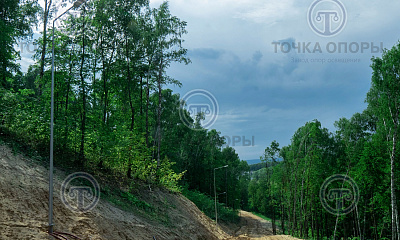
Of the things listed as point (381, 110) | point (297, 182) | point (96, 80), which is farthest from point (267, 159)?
point (96, 80)

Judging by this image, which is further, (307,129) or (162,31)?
(307,129)

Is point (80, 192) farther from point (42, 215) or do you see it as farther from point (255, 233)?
point (255, 233)

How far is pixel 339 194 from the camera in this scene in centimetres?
3669

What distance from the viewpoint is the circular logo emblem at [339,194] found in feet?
110

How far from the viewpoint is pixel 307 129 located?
1569 inches

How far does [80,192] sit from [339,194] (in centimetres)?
3355

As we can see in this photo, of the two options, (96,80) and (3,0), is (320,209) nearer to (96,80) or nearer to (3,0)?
(96,80)

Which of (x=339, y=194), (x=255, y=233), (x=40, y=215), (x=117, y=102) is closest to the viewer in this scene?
(x=40, y=215)

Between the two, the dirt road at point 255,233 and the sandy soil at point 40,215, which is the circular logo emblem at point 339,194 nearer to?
the dirt road at point 255,233

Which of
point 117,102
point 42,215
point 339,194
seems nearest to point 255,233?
point 339,194

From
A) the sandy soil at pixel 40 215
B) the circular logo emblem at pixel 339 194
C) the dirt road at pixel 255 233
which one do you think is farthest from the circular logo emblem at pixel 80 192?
the circular logo emblem at pixel 339 194

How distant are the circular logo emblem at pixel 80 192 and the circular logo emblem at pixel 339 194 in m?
28.0

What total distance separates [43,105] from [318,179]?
3373 centimetres

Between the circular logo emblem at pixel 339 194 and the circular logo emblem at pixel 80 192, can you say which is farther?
the circular logo emblem at pixel 339 194
